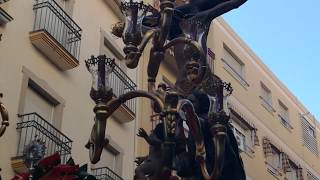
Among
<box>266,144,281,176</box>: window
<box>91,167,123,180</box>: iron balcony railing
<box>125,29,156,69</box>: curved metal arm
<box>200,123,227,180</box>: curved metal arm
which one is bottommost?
<box>200,123,227,180</box>: curved metal arm

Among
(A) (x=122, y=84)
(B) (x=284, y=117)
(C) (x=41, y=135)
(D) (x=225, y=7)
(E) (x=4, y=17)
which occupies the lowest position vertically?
(D) (x=225, y=7)

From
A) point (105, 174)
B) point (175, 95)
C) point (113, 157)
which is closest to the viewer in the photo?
point (175, 95)

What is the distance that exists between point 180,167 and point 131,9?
3.82ft

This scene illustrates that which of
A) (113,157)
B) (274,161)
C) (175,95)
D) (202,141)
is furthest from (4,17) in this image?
(274,161)

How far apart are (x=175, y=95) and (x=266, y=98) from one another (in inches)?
806

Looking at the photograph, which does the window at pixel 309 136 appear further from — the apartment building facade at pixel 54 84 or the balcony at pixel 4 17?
the balcony at pixel 4 17

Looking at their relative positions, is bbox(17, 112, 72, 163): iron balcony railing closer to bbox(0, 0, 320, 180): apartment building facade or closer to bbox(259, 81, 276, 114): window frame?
bbox(0, 0, 320, 180): apartment building facade

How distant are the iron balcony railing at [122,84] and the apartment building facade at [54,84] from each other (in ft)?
0.07

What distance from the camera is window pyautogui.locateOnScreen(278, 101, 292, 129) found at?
83.7ft

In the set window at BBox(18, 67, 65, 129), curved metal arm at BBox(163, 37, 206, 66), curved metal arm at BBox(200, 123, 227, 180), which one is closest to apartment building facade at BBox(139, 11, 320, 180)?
window at BBox(18, 67, 65, 129)

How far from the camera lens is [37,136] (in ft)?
38.8

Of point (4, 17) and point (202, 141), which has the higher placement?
point (4, 17)

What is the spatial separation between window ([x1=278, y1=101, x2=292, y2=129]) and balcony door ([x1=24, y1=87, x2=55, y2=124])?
13.6 metres

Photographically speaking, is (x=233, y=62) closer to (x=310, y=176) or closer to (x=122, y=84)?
(x=310, y=176)
